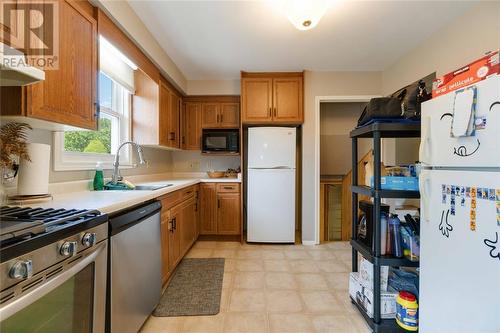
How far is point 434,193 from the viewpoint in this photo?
1249 mm

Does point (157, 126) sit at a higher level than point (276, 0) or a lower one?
lower

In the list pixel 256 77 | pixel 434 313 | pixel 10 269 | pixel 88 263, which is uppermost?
pixel 256 77

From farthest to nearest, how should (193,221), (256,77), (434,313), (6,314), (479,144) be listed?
1. (256,77)
2. (193,221)
3. (434,313)
4. (479,144)
5. (6,314)

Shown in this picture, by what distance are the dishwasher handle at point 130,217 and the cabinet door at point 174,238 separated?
580 millimetres

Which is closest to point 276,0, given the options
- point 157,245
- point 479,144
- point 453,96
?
point 453,96

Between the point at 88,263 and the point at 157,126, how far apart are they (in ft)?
6.46

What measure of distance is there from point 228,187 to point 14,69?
2.67m

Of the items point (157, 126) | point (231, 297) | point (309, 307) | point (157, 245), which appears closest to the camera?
point (157, 245)

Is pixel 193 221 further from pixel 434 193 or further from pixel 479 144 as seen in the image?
pixel 479 144

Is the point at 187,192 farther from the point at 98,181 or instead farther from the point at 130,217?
the point at 130,217

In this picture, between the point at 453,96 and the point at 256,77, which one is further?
the point at 256,77

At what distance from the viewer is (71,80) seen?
1378 mm

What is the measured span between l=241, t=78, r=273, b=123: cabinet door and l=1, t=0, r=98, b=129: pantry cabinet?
1994mm

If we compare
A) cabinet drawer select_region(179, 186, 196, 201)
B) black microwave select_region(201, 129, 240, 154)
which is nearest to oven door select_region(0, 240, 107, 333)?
cabinet drawer select_region(179, 186, 196, 201)
